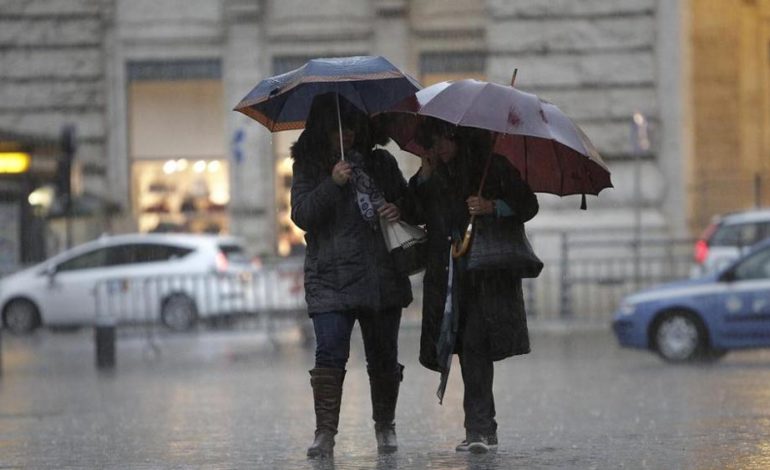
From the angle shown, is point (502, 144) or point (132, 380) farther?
point (132, 380)

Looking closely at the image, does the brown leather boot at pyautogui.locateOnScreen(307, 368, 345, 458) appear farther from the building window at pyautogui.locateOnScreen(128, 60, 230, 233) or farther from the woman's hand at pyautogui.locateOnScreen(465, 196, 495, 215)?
the building window at pyautogui.locateOnScreen(128, 60, 230, 233)

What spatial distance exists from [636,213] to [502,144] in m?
16.4

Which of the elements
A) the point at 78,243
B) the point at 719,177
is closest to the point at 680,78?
the point at 719,177

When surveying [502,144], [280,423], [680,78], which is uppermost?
[680,78]

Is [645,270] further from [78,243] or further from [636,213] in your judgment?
[78,243]

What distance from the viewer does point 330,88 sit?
10.0m

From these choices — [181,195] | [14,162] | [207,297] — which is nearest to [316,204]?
[207,297]

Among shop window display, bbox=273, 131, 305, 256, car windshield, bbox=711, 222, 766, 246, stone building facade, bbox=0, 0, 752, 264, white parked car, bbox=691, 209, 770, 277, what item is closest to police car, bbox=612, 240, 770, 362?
white parked car, bbox=691, 209, 770, 277

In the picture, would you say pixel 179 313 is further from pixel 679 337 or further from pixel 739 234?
pixel 679 337

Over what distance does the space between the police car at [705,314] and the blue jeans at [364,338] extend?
31.1ft

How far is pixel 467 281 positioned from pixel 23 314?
1937cm

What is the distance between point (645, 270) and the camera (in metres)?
25.4

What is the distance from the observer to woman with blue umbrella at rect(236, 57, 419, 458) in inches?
380

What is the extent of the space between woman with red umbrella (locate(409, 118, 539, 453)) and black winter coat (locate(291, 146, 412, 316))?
0.75 feet
